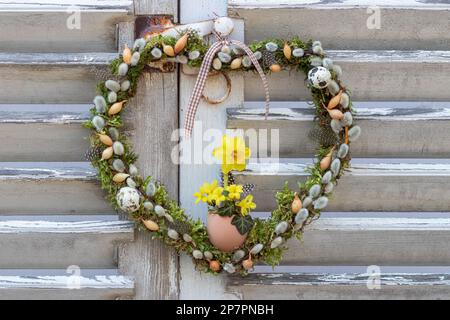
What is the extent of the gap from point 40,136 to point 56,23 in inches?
12.0

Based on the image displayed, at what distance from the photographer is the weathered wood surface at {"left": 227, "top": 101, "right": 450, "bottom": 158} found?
2.22 metres

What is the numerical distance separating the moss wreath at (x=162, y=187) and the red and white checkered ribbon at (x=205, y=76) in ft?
0.08

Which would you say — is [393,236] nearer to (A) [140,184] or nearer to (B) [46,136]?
(A) [140,184]

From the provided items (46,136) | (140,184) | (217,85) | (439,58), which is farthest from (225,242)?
(439,58)

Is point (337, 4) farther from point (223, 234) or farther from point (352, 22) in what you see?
point (223, 234)

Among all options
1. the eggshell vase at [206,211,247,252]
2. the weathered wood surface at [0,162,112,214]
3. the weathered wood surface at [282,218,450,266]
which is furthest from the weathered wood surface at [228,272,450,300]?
the weathered wood surface at [0,162,112,214]

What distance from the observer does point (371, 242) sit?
2.26 m

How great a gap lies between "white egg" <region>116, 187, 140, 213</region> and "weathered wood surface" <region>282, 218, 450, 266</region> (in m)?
0.44

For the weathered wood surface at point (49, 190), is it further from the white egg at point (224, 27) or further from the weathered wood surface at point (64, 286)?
the white egg at point (224, 27)

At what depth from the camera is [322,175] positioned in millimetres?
2135

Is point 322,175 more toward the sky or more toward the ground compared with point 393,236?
more toward the sky

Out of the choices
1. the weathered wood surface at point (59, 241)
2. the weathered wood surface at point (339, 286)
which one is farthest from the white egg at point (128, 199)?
the weathered wood surface at point (339, 286)

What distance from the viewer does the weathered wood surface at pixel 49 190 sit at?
2.21 metres

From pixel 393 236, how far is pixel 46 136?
98cm
